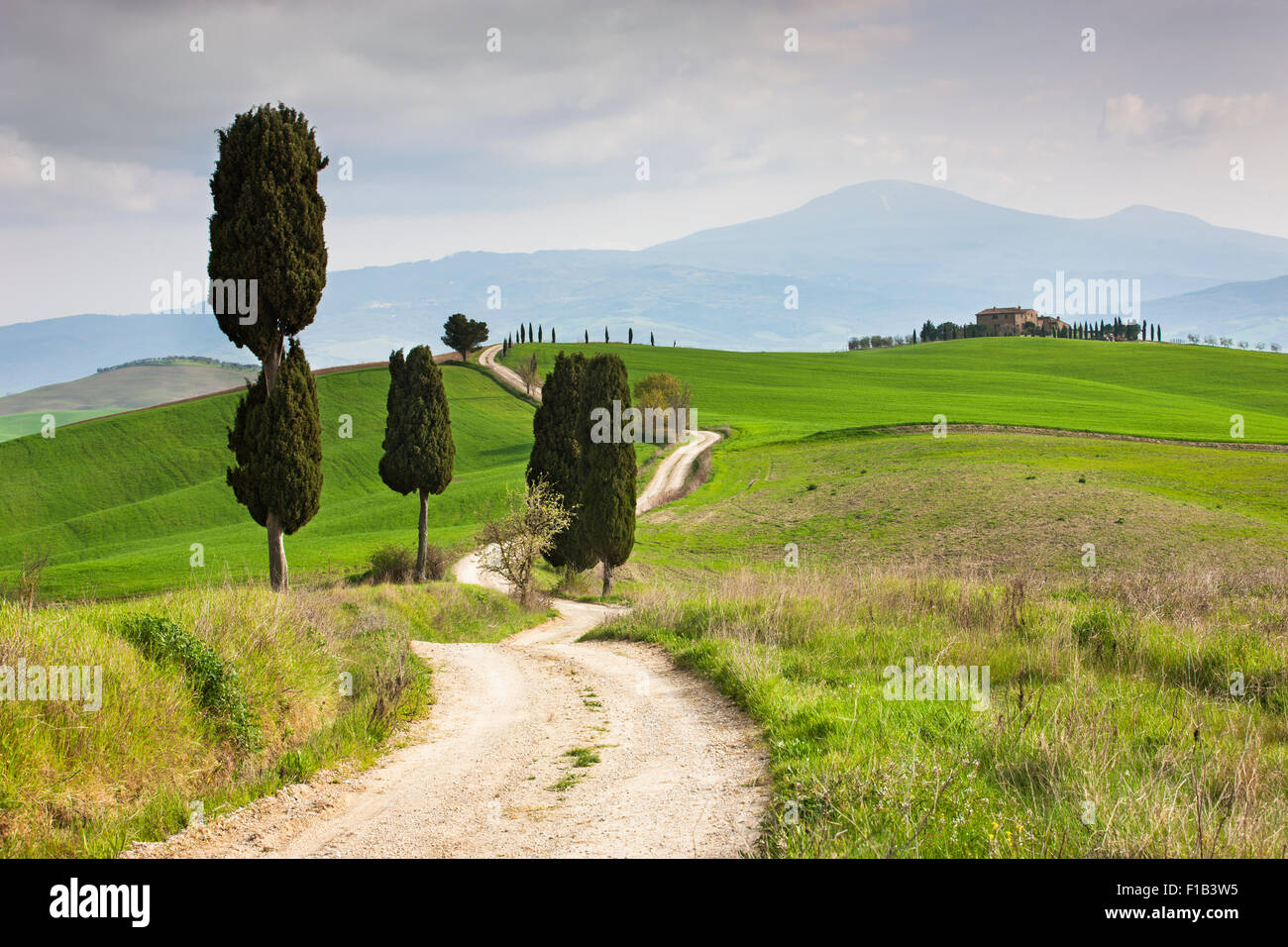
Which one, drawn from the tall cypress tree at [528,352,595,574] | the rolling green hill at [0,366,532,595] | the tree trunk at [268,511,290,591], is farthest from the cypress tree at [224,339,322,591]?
the rolling green hill at [0,366,532,595]

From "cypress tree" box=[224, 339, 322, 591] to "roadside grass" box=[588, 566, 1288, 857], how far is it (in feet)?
38.7

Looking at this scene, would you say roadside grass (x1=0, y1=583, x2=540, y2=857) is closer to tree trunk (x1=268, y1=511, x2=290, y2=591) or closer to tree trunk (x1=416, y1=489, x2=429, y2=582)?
tree trunk (x1=268, y1=511, x2=290, y2=591)

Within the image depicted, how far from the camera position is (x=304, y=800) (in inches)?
310

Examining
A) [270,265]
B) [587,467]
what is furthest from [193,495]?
[270,265]

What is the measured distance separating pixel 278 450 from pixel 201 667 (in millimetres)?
14285

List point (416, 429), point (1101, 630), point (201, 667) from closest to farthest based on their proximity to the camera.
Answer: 1. point (201, 667)
2. point (1101, 630)
3. point (416, 429)

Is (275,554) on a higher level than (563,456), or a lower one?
lower

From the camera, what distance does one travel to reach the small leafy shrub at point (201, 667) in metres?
9.44

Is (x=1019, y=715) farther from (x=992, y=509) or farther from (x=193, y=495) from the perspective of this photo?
(x=193, y=495)

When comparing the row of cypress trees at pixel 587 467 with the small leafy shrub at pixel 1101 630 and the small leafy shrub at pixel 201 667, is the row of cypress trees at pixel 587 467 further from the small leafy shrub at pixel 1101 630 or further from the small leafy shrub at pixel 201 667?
the small leafy shrub at pixel 201 667

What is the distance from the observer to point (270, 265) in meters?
22.2

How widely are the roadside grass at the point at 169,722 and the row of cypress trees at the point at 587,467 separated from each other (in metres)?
22.3

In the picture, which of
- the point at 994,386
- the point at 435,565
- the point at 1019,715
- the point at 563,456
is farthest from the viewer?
the point at 994,386
